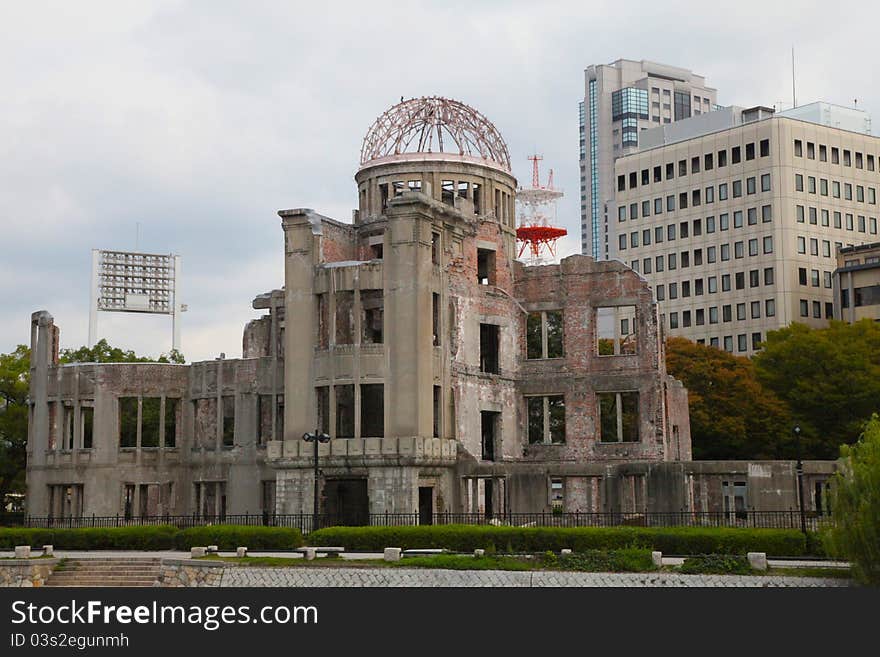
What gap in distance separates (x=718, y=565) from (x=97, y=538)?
23.1 m

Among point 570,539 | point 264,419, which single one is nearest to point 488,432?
point 264,419

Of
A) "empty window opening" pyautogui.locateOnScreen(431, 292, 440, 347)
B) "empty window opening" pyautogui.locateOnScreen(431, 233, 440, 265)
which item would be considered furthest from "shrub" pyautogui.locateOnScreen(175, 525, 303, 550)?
"empty window opening" pyautogui.locateOnScreen(431, 233, 440, 265)

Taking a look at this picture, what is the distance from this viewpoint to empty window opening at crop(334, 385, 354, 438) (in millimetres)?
54188

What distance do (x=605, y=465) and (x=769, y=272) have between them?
55.2 m

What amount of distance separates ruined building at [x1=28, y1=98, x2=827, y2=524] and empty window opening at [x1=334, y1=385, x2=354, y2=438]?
9 centimetres

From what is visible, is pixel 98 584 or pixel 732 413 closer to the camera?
pixel 98 584

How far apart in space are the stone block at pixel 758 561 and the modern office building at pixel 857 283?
67.4 meters

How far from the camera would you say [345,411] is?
5472 cm

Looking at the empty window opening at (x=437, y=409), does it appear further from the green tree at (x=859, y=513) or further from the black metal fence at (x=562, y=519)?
the green tree at (x=859, y=513)

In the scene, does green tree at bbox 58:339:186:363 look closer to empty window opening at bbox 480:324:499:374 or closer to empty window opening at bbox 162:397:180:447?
empty window opening at bbox 162:397:180:447

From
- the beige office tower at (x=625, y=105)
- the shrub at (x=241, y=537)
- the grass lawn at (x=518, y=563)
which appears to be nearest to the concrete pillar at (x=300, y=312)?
the shrub at (x=241, y=537)

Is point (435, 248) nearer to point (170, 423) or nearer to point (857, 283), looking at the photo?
point (170, 423)

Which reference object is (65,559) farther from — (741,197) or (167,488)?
(741,197)
